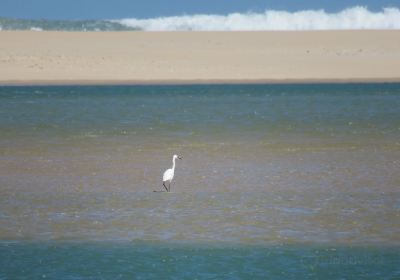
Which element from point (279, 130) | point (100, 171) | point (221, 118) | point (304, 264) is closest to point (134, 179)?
point (100, 171)

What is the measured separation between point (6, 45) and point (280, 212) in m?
53.5

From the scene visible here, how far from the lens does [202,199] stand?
11008 millimetres

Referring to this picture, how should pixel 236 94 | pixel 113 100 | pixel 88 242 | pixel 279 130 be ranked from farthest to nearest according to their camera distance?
pixel 236 94 < pixel 113 100 < pixel 279 130 < pixel 88 242

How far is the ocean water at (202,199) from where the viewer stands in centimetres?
814

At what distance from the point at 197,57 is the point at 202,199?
4771 cm

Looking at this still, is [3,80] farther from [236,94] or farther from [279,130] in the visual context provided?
[279,130]

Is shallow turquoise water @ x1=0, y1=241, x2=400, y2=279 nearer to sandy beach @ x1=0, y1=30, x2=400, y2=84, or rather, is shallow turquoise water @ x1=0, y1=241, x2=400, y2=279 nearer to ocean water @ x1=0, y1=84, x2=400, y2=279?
ocean water @ x1=0, y1=84, x2=400, y2=279

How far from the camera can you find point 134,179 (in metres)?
12.7

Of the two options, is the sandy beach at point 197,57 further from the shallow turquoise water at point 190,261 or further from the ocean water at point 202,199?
the shallow turquoise water at point 190,261

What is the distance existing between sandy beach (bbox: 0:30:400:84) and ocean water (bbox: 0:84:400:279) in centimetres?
2722

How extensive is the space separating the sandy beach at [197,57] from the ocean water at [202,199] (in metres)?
27.2

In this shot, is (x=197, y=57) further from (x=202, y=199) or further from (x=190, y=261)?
(x=190, y=261)

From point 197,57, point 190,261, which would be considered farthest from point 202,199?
point 197,57

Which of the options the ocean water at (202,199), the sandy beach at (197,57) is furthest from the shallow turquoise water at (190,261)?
the sandy beach at (197,57)
